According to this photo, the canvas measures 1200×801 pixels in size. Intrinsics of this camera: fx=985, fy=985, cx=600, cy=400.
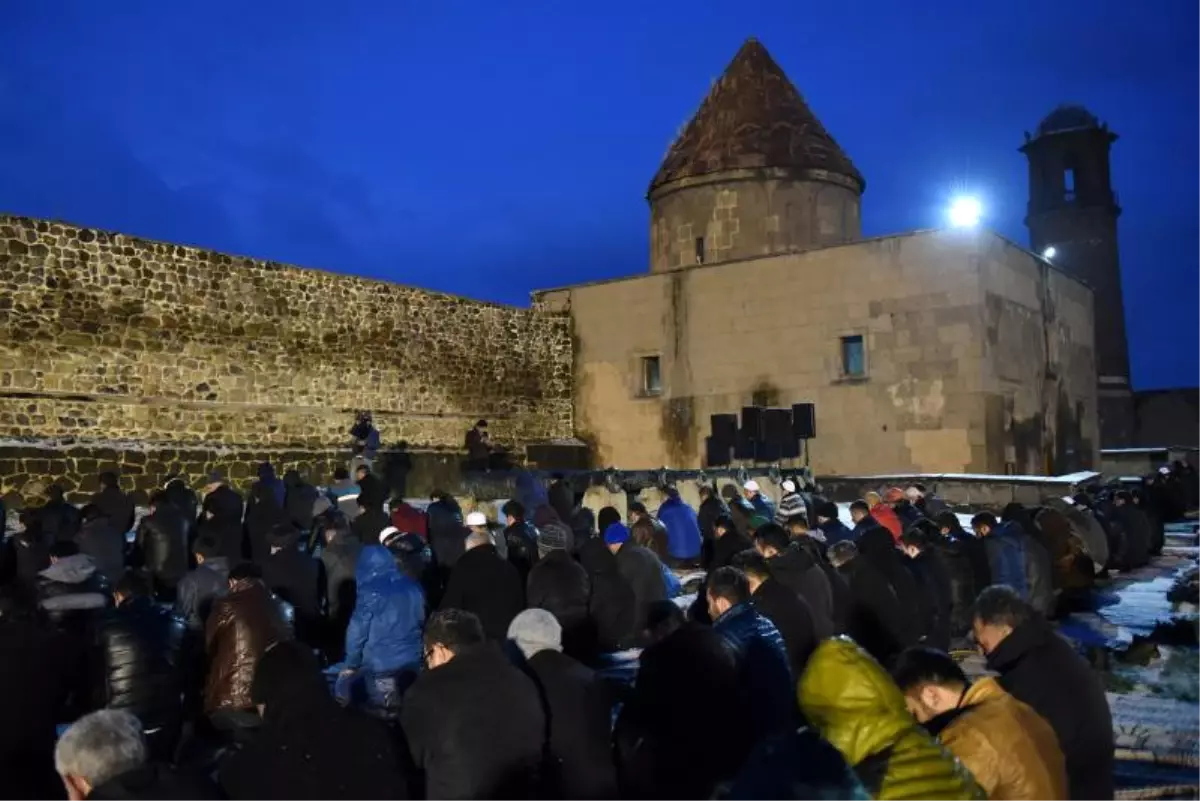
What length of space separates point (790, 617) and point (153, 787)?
3.98m

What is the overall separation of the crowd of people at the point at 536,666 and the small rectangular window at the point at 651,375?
1484 centimetres

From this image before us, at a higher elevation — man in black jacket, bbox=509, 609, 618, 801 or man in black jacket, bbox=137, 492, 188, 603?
man in black jacket, bbox=137, 492, 188, 603

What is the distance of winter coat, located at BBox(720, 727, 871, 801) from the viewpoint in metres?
2.98

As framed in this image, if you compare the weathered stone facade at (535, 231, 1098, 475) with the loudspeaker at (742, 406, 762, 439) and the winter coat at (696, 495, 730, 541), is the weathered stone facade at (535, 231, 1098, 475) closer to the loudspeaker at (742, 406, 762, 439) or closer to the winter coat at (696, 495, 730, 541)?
the loudspeaker at (742, 406, 762, 439)

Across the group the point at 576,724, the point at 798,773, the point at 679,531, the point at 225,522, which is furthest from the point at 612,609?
the point at 798,773

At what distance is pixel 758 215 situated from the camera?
2639cm

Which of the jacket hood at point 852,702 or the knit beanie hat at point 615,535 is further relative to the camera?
the knit beanie hat at point 615,535

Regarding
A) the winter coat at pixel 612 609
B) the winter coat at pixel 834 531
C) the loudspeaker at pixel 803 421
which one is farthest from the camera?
the loudspeaker at pixel 803 421

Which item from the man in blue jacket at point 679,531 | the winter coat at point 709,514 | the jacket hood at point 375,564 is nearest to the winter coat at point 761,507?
the winter coat at point 709,514

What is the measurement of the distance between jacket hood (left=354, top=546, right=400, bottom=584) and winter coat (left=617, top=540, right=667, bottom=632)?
2.05m

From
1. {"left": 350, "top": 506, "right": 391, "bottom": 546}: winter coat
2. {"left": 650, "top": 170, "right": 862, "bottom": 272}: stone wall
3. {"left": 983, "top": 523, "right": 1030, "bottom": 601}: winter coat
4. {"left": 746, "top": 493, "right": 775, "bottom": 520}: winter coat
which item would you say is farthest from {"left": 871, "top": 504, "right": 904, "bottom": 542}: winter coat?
{"left": 650, "top": 170, "right": 862, "bottom": 272}: stone wall

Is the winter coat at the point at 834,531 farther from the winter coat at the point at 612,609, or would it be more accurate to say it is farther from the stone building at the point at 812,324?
the stone building at the point at 812,324

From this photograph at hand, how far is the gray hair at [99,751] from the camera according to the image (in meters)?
3.08

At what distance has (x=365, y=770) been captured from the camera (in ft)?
11.1
